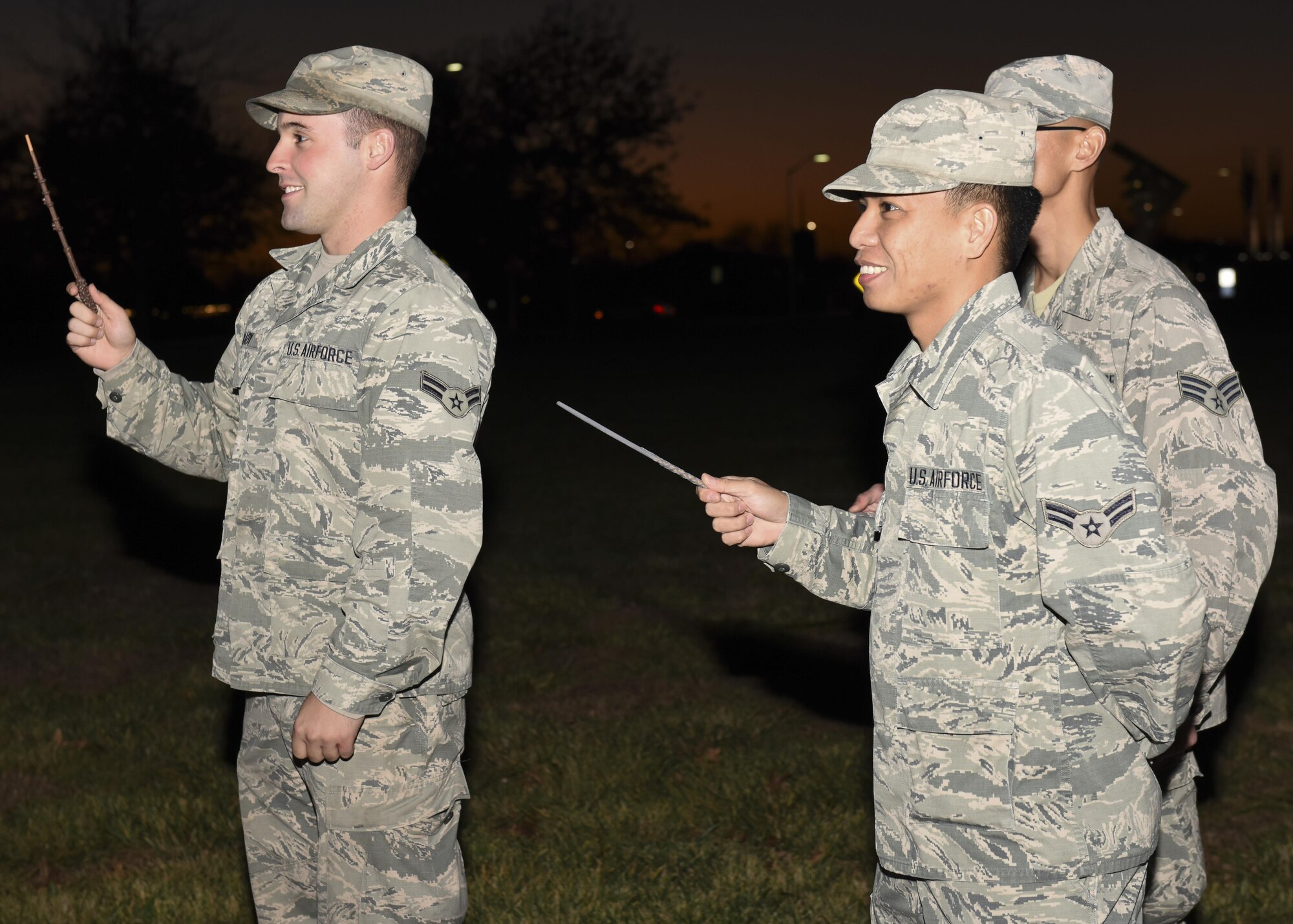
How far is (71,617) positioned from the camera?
8.63 metres

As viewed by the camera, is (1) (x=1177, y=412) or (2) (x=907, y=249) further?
(1) (x=1177, y=412)

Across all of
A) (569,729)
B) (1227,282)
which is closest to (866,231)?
(569,729)

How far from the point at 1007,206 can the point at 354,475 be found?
5.07 ft

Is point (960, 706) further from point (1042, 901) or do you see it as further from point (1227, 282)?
point (1227, 282)

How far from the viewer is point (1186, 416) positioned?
3137 millimetres

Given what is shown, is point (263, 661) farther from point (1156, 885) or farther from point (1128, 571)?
point (1156, 885)

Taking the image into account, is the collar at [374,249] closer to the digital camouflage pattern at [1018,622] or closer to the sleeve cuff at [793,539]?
the sleeve cuff at [793,539]

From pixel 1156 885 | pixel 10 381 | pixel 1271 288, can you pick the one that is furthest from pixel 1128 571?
pixel 1271 288

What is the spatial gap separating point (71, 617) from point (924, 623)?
290 inches

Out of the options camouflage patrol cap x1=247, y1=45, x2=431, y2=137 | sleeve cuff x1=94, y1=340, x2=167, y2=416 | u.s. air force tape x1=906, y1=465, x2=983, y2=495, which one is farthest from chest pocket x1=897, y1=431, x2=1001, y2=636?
sleeve cuff x1=94, y1=340, x2=167, y2=416

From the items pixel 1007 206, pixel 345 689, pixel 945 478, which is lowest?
pixel 345 689

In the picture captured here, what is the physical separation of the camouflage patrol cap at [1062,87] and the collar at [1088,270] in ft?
0.88

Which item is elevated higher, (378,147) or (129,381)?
(378,147)

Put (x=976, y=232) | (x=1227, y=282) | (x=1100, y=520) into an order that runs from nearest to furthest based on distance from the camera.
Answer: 1. (x=1100, y=520)
2. (x=976, y=232)
3. (x=1227, y=282)
